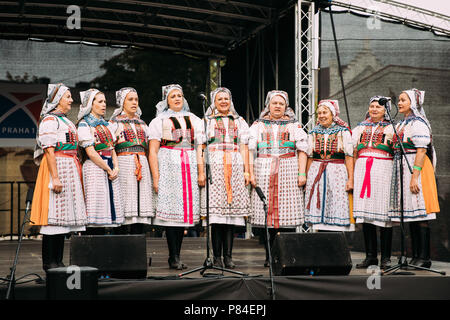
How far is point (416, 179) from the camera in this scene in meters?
5.67

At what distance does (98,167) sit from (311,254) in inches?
80.5

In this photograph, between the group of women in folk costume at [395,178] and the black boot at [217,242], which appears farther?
the group of women in folk costume at [395,178]

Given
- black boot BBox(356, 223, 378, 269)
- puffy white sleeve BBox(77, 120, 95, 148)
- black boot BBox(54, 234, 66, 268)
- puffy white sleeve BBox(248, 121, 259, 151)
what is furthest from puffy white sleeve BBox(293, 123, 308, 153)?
black boot BBox(54, 234, 66, 268)

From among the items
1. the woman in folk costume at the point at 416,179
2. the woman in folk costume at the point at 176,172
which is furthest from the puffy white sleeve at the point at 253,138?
the woman in folk costume at the point at 416,179

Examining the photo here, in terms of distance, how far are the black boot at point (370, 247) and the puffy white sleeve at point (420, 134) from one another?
91 cm

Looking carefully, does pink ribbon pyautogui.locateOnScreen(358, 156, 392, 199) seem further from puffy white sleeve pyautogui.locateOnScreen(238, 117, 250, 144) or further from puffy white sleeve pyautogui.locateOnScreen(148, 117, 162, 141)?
puffy white sleeve pyautogui.locateOnScreen(148, 117, 162, 141)

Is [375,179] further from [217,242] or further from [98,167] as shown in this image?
[98,167]

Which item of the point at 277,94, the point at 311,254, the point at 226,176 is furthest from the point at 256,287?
the point at 277,94

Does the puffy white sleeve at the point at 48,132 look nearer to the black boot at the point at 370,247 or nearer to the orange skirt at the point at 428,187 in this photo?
the black boot at the point at 370,247

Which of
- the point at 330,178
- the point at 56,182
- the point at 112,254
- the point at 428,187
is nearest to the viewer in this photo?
the point at 112,254

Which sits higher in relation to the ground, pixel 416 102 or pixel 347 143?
pixel 416 102

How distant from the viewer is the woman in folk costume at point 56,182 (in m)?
5.17
